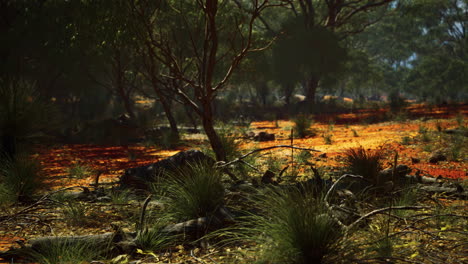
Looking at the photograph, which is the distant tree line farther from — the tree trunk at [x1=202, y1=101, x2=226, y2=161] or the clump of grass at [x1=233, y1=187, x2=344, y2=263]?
the clump of grass at [x1=233, y1=187, x2=344, y2=263]

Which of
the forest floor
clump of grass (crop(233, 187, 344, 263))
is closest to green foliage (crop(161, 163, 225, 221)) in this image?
the forest floor

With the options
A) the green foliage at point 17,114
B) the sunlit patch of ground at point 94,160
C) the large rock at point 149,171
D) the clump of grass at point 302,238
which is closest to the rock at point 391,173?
the large rock at point 149,171

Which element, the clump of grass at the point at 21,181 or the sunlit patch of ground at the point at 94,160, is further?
the sunlit patch of ground at the point at 94,160

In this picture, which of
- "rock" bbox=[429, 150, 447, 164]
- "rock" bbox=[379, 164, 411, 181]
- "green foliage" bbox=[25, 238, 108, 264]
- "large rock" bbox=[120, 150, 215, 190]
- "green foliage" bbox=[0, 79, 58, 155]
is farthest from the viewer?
"rock" bbox=[429, 150, 447, 164]

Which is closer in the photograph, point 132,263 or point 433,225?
point 132,263

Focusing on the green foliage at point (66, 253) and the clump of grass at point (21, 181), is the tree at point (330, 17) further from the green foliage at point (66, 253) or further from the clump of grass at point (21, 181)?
the green foliage at point (66, 253)

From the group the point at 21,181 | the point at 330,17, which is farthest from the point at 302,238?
the point at 330,17

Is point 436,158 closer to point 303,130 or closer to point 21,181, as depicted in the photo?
point 303,130

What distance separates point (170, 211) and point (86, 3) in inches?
218

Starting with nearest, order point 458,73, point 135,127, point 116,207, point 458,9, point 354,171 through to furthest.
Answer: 1. point 116,207
2. point 354,171
3. point 135,127
4. point 458,73
5. point 458,9

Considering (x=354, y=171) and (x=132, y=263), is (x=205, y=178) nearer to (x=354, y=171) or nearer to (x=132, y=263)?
(x=132, y=263)

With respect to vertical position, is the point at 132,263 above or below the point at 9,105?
below

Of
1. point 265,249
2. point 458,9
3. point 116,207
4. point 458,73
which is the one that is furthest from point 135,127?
point 458,9

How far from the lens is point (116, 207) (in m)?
5.50
